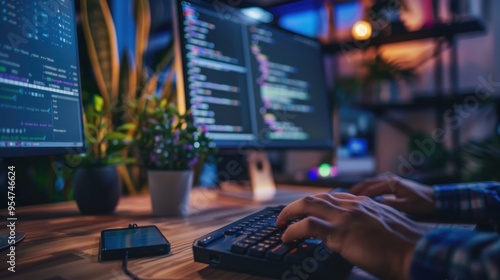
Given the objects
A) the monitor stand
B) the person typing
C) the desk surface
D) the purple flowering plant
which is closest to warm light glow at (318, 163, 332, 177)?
the monitor stand

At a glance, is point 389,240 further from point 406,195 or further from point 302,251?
point 406,195

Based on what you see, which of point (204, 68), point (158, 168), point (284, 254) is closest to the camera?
point (284, 254)

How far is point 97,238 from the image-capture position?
2.02 ft

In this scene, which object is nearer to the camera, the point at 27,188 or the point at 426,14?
the point at 27,188

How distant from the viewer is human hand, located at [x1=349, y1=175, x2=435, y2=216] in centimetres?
86

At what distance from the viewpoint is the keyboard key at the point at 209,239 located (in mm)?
481

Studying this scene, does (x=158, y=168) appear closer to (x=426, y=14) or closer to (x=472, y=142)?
(x=472, y=142)

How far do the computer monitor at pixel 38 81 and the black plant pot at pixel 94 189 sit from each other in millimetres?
110

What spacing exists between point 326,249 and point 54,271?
32 centimetres

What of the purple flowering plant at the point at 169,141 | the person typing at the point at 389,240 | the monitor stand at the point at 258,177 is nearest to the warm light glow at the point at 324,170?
the monitor stand at the point at 258,177

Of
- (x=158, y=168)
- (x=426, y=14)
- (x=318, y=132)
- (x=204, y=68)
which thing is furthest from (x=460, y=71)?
(x=158, y=168)

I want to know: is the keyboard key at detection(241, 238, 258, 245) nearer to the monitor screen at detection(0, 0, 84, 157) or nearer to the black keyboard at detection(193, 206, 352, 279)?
the black keyboard at detection(193, 206, 352, 279)

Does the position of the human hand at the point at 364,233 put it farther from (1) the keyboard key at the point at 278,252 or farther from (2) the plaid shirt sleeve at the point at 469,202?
(2) the plaid shirt sleeve at the point at 469,202

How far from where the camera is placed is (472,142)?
158 centimetres
